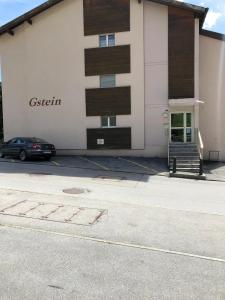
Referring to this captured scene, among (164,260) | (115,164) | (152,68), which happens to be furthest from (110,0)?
(164,260)

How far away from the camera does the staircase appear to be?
1672 cm

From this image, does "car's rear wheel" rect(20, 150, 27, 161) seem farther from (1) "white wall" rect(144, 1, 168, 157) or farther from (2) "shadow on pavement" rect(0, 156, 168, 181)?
(1) "white wall" rect(144, 1, 168, 157)

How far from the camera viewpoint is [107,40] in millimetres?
23047

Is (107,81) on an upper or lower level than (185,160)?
upper

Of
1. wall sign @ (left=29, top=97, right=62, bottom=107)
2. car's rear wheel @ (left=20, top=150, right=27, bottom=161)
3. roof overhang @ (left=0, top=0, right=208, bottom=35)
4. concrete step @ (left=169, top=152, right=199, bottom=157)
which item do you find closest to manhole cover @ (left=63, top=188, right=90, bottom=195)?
concrete step @ (left=169, top=152, right=199, bottom=157)

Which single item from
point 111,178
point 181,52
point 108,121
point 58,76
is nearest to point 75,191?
point 111,178

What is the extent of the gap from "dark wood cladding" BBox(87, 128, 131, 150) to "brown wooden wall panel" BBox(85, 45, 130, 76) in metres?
3.98

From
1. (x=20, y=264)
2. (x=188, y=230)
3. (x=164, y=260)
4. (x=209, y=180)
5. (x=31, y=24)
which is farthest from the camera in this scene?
(x=31, y=24)

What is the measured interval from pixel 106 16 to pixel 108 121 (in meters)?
7.13

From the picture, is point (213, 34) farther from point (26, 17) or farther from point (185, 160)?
point (26, 17)

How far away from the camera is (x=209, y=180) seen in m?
16.1

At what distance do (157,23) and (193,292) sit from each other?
20427 mm

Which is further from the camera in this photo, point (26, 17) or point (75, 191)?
point (26, 17)

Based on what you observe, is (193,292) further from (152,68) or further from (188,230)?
(152,68)
